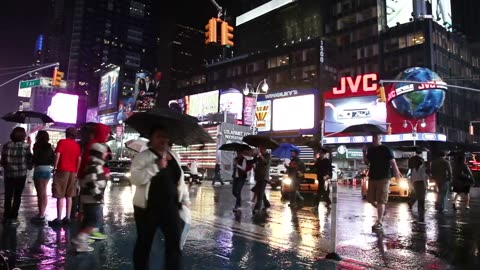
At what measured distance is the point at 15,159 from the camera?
778 centimetres

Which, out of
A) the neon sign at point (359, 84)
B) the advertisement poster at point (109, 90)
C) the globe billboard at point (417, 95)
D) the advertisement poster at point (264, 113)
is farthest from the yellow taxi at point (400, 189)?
the advertisement poster at point (109, 90)

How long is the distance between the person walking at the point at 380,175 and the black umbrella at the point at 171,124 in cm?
505

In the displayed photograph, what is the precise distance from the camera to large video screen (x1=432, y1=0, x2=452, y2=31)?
204 feet

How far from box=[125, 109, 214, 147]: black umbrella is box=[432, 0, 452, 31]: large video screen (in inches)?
2627

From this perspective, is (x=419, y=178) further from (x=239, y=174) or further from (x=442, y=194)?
(x=239, y=174)

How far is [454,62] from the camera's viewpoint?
64062mm

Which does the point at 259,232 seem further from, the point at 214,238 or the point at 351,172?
the point at 351,172

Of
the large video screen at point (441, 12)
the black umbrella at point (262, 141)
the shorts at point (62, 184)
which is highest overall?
the large video screen at point (441, 12)

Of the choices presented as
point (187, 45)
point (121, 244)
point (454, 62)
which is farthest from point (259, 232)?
point (187, 45)

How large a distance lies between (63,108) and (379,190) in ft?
242

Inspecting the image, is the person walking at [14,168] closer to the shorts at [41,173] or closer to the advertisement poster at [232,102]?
the shorts at [41,173]

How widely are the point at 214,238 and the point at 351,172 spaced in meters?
37.7

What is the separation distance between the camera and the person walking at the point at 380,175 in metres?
8.29

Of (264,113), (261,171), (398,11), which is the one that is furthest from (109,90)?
(261,171)
